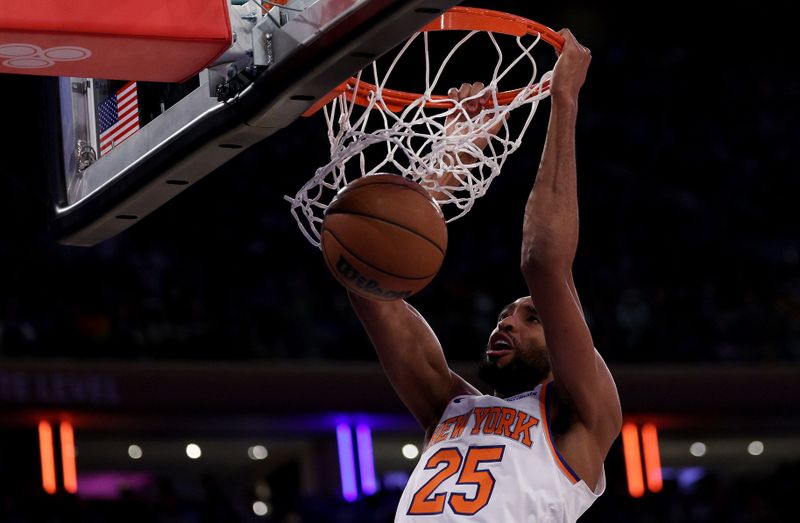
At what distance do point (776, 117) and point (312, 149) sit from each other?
16.9 ft

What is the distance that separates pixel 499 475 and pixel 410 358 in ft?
1.73

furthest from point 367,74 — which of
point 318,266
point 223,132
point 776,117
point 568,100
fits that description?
point 776,117

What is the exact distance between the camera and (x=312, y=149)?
1177 cm

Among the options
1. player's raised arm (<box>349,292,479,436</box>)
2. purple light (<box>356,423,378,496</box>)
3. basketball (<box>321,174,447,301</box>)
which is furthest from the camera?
purple light (<box>356,423,378,496</box>)

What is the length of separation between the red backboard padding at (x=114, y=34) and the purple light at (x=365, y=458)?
8668 millimetres

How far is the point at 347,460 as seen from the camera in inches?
452

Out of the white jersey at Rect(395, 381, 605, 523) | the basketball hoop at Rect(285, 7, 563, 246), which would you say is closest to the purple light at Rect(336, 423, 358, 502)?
the basketball hoop at Rect(285, 7, 563, 246)

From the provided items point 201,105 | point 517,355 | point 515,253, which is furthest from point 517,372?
point 515,253

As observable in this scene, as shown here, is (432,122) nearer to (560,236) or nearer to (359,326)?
(560,236)

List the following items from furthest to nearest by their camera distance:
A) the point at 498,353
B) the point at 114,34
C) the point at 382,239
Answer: the point at 498,353
the point at 382,239
the point at 114,34

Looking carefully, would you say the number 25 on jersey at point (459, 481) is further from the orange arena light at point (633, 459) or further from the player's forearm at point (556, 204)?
the orange arena light at point (633, 459)

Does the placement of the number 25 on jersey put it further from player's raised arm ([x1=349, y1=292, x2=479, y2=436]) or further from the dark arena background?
the dark arena background

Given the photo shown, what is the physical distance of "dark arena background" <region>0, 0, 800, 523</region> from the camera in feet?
31.7

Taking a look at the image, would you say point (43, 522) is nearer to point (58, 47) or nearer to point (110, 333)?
point (110, 333)
